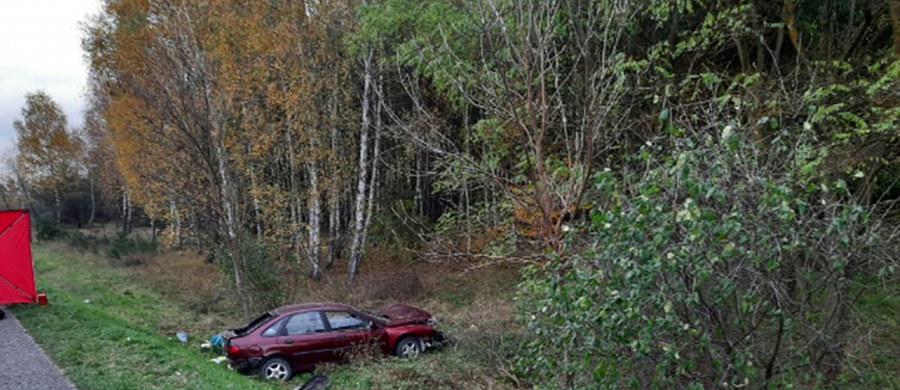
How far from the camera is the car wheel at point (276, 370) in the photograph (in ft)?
34.4

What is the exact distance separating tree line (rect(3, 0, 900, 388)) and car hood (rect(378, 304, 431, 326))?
85.2 inches

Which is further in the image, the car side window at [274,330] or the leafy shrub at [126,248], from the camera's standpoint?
the leafy shrub at [126,248]

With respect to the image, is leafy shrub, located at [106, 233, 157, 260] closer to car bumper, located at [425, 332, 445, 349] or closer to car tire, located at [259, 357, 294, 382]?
car tire, located at [259, 357, 294, 382]

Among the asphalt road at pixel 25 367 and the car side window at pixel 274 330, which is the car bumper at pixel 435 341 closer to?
the car side window at pixel 274 330

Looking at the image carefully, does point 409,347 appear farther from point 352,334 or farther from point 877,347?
point 877,347

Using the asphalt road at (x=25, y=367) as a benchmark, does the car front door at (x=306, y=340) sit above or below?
below

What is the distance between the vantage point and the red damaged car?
10.5 m

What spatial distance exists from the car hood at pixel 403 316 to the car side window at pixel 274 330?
7.60 ft

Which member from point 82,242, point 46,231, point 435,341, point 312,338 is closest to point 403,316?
point 435,341

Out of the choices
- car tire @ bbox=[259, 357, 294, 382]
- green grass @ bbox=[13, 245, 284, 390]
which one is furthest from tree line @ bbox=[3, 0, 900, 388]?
car tire @ bbox=[259, 357, 294, 382]

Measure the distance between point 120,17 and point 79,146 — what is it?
90.1 ft

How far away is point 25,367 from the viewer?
27.9 ft

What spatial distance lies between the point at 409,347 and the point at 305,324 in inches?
89.2

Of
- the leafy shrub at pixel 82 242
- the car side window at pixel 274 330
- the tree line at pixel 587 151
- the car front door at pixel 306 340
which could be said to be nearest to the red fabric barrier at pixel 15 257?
the tree line at pixel 587 151
